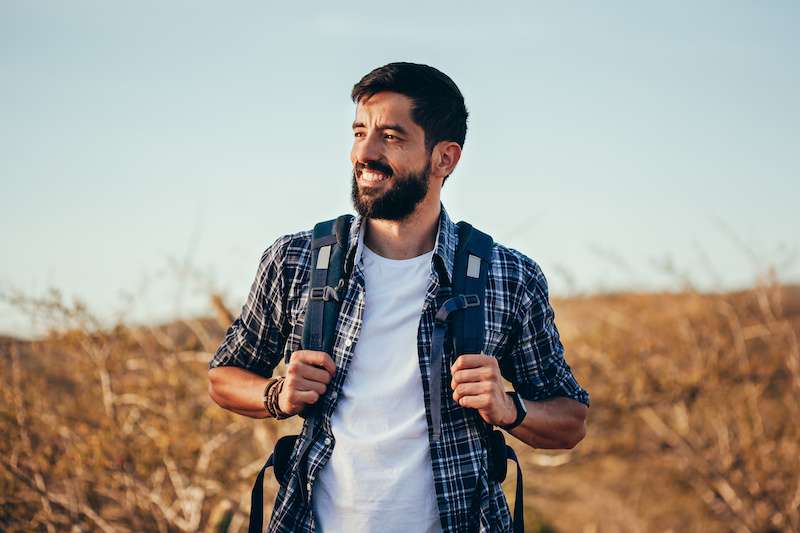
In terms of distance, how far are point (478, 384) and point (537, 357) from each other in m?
0.38

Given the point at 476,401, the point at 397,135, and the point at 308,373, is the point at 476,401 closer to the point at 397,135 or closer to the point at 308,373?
the point at 308,373

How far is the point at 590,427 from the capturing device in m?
8.88

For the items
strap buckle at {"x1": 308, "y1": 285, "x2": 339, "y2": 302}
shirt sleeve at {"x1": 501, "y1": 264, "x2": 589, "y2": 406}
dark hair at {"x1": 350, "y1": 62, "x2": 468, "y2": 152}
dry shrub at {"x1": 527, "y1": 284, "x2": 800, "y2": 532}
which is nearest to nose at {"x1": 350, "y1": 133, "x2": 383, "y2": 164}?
dark hair at {"x1": 350, "y1": 62, "x2": 468, "y2": 152}

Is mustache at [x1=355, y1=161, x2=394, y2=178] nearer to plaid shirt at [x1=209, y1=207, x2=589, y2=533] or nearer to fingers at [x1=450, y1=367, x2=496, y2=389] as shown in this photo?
plaid shirt at [x1=209, y1=207, x2=589, y2=533]

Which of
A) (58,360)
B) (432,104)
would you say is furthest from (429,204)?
(58,360)

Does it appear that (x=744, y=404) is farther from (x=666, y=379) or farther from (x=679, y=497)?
(x=679, y=497)

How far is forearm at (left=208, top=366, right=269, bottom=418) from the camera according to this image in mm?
2211

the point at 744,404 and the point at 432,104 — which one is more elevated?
the point at 432,104

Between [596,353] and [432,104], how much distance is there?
22.9 ft

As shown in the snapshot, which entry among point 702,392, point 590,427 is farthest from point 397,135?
point 702,392

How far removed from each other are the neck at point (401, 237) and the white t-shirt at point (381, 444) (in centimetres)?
24

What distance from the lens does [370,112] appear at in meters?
2.33

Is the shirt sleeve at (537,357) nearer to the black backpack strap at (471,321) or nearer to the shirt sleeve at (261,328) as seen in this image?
the black backpack strap at (471,321)

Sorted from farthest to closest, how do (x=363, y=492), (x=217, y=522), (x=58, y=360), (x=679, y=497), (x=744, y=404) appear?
1. (x=679, y=497)
2. (x=744, y=404)
3. (x=58, y=360)
4. (x=217, y=522)
5. (x=363, y=492)
